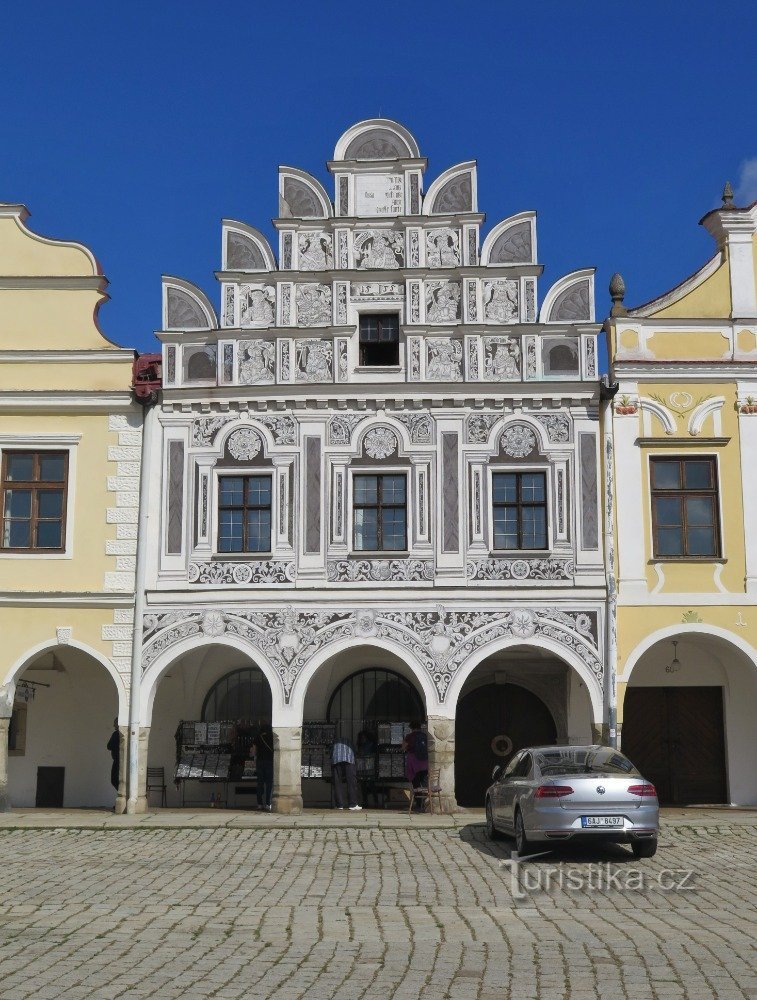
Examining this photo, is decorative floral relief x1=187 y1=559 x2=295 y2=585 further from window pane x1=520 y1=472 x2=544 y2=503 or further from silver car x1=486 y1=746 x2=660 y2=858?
silver car x1=486 y1=746 x2=660 y2=858

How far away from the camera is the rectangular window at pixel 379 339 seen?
918 inches

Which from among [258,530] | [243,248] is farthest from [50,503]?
[243,248]

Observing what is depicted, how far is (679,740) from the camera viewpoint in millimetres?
23844

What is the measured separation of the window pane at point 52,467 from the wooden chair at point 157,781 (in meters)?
5.69

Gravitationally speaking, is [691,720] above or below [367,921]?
above

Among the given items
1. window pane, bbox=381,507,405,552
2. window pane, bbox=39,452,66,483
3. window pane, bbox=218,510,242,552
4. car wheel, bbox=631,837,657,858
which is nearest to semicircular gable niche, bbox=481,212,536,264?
window pane, bbox=381,507,405,552

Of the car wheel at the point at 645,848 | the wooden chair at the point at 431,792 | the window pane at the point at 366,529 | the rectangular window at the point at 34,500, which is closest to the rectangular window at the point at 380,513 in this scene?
the window pane at the point at 366,529

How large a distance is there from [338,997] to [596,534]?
14.7 m

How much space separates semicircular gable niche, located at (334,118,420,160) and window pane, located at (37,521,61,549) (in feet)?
28.1

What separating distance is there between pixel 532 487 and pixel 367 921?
40.3ft

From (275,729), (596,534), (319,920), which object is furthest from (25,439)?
(319,920)

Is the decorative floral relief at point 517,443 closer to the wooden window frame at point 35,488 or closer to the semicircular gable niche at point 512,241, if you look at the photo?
the semicircular gable niche at point 512,241

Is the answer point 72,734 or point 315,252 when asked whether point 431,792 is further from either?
point 315,252
